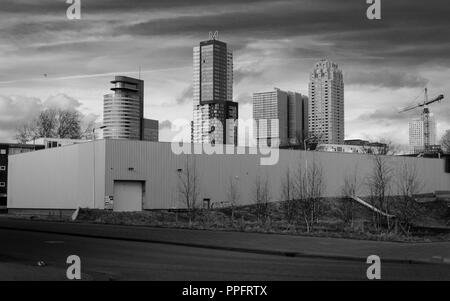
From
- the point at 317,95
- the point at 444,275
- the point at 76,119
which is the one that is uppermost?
the point at 317,95

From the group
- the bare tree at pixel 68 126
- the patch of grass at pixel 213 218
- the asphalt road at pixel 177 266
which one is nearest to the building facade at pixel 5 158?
the bare tree at pixel 68 126

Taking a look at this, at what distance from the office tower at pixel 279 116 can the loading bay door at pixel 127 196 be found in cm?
9448

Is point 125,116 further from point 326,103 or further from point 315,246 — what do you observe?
point 315,246

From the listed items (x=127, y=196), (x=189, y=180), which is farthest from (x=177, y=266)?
(x=189, y=180)

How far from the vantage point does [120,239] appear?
95.5 feet

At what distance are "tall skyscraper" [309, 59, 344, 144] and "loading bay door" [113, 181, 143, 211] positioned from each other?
10446cm

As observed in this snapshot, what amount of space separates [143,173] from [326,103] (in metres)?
121

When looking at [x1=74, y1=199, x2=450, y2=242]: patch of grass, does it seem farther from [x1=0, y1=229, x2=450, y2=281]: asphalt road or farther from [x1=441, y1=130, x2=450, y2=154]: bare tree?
[x1=441, y1=130, x2=450, y2=154]: bare tree

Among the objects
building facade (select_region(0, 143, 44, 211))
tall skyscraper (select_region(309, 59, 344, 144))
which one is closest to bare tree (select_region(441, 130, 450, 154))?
tall skyscraper (select_region(309, 59, 344, 144))

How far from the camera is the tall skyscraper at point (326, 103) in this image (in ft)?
557

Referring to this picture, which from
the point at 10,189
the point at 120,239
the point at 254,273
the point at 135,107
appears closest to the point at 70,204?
the point at 10,189
